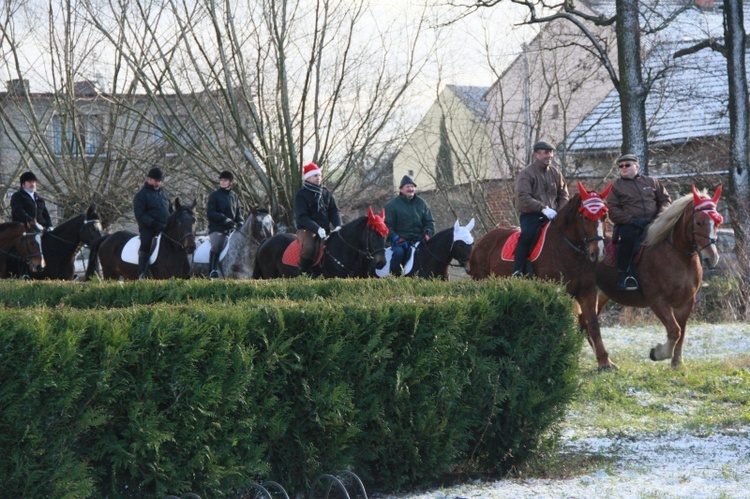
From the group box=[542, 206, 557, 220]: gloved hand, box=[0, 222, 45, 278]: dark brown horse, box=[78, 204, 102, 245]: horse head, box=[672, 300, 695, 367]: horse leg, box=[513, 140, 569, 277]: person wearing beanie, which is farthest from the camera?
box=[78, 204, 102, 245]: horse head

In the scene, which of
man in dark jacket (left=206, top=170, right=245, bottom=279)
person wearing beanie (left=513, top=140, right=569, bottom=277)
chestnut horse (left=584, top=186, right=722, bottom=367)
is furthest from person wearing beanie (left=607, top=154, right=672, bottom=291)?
man in dark jacket (left=206, top=170, right=245, bottom=279)

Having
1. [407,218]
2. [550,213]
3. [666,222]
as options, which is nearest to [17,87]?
[407,218]

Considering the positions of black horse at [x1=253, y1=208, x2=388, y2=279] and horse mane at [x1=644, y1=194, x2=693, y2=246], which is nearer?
horse mane at [x1=644, y1=194, x2=693, y2=246]

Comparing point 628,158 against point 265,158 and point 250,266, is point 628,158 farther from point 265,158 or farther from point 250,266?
point 265,158

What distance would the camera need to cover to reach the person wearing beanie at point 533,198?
478 inches

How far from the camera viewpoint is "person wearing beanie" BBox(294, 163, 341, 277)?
572 inches

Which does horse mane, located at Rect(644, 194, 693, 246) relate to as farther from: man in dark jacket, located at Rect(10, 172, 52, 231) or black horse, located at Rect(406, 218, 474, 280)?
man in dark jacket, located at Rect(10, 172, 52, 231)

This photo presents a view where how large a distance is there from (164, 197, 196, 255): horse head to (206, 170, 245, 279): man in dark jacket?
30.3 inches

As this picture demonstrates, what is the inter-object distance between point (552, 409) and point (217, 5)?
13591 mm

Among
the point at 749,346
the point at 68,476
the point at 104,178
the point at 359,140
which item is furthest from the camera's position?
the point at 104,178

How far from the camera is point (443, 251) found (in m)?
14.8

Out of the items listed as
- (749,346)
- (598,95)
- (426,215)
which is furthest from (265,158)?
(598,95)

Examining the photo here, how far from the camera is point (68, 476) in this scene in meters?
4.88

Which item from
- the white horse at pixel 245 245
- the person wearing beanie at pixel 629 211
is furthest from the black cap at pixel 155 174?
the person wearing beanie at pixel 629 211
